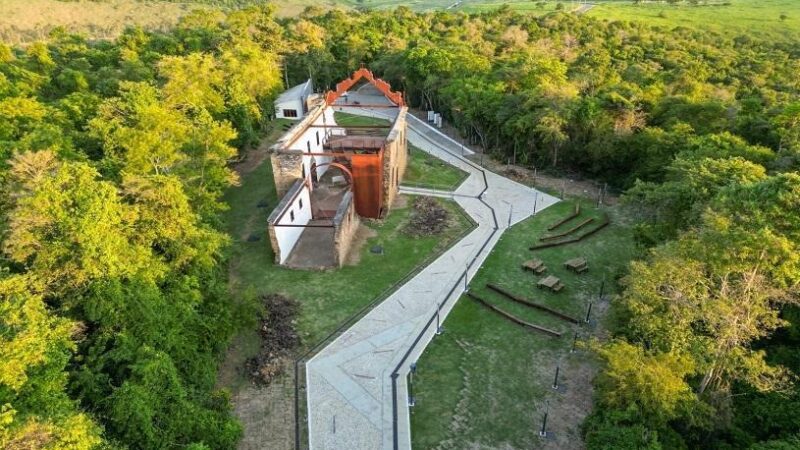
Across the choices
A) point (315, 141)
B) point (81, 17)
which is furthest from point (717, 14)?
point (81, 17)

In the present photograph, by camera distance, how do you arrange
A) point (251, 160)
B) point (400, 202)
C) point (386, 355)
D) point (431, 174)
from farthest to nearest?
point (251, 160) < point (431, 174) < point (400, 202) < point (386, 355)

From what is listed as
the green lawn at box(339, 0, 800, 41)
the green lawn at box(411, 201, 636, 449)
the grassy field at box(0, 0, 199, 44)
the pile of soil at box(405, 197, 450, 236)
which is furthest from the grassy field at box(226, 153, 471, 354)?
the grassy field at box(0, 0, 199, 44)

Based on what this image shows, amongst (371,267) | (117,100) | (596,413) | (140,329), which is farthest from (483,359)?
(117,100)

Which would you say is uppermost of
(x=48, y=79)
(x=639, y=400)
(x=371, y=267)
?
(x=48, y=79)

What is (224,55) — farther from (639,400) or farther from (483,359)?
(639,400)

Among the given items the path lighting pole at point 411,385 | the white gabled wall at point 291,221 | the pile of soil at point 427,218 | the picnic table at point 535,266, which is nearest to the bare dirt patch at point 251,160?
the white gabled wall at point 291,221

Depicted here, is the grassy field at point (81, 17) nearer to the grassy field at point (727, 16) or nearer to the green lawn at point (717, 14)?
the green lawn at point (717, 14)

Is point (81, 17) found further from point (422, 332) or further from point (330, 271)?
point (422, 332)

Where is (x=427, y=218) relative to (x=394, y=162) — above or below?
below
